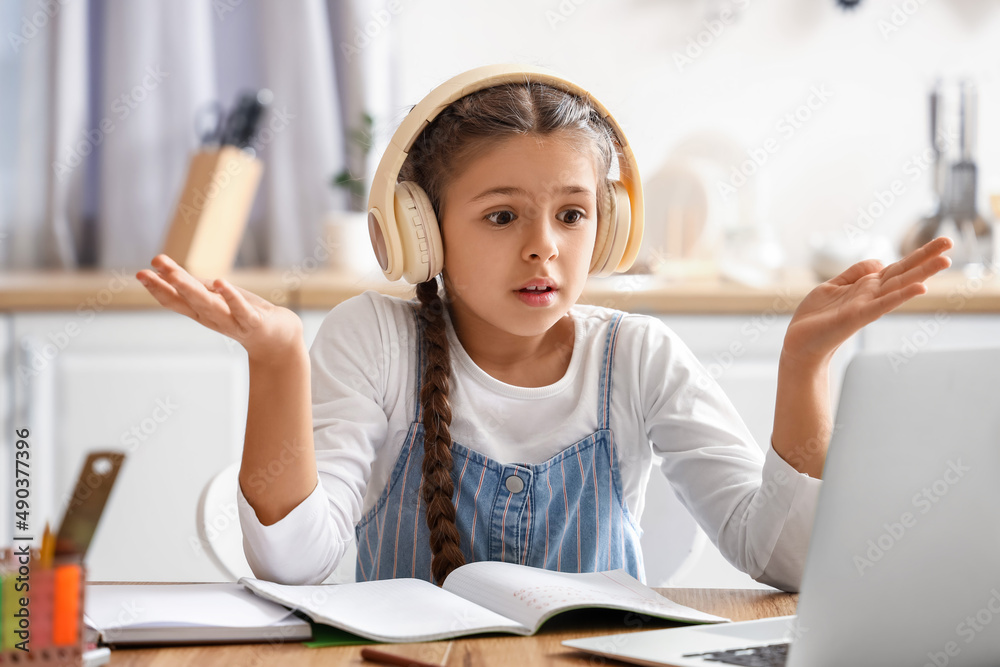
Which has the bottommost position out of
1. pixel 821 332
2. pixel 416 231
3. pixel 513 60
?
pixel 821 332

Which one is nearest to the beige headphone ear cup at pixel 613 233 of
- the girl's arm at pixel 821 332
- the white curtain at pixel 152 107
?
the girl's arm at pixel 821 332

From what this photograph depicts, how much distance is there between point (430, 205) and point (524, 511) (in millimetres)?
348

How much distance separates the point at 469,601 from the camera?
2.45ft

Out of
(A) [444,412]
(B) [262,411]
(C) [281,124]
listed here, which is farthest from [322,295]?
(B) [262,411]

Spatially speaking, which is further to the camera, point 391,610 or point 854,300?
point 854,300

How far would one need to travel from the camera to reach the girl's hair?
1.02 metres

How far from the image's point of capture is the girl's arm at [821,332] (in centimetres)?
79

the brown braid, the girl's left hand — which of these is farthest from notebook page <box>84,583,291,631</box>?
the girl's left hand

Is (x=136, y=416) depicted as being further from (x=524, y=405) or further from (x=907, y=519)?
(x=907, y=519)

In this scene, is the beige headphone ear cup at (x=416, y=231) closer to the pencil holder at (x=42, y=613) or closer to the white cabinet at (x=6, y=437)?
the pencil holder at (x=42, y=613)

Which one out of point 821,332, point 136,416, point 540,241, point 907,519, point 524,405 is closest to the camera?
point 907,519

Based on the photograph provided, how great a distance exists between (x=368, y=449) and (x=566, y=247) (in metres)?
0.30

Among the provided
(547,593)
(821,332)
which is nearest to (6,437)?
(547,593)

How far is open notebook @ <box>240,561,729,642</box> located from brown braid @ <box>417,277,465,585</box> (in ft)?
0.63
